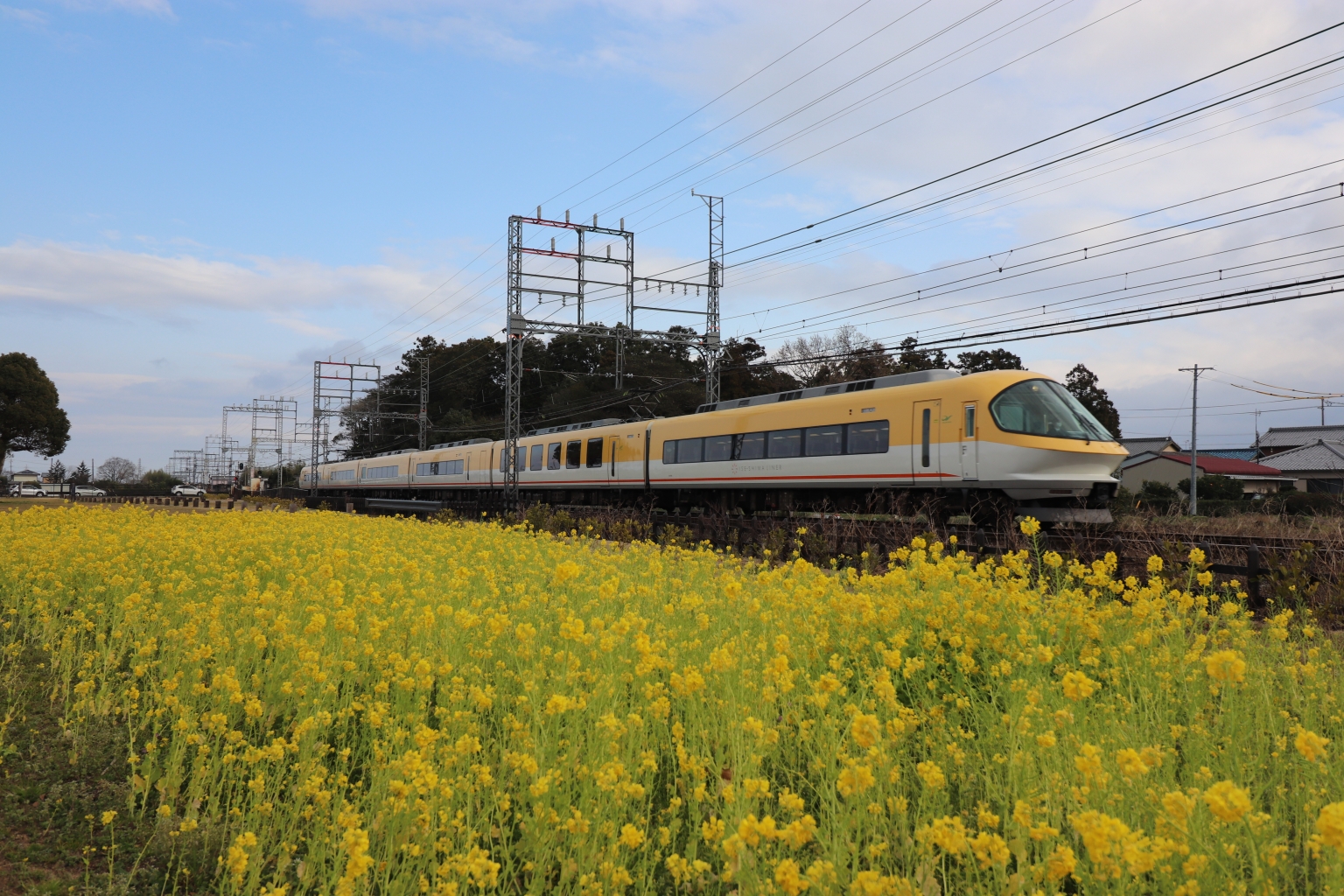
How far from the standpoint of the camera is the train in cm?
1198

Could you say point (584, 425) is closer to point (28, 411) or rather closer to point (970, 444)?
point (970, 444)

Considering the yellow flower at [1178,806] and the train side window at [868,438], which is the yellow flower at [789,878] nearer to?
the yellow flower at [1178,806]

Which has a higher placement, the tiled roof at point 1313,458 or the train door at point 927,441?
the tiled roof at point 1313,458

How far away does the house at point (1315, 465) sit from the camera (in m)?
44.3

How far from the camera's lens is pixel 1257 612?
24.6 ft

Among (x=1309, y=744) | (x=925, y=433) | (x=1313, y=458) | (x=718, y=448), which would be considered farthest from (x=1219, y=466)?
(x=1309, y=744)

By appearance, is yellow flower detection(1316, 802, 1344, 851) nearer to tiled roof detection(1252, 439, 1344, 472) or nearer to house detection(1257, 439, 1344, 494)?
house detection(1257, 439, 1344, 494)

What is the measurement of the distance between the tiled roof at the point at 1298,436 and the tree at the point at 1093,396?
18299 millimetres

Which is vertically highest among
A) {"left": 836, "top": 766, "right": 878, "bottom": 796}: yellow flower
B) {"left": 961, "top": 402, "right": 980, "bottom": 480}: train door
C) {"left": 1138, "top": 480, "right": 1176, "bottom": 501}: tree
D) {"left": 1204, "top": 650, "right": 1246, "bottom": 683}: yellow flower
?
{"left": 961, "top": 402, "right": 980, "bottom": 480}: train door

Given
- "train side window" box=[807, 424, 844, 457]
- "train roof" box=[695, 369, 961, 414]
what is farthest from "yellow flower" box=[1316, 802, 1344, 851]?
"train side window" box=[807, 424, 844, 457]

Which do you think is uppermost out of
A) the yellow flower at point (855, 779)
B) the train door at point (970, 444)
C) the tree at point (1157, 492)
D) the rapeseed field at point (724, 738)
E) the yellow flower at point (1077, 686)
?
the train door at point (970, 444)

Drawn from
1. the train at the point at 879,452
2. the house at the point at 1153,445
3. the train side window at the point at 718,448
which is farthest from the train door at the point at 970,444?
the house at the point at 1153,445

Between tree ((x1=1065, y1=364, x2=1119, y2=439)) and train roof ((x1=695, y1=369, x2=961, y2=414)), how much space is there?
32.5 m

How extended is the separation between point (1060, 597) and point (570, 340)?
4658 cm
